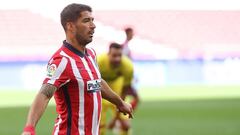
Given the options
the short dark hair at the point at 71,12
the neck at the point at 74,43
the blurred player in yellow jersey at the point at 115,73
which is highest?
the short dark hair at the point at 71,12

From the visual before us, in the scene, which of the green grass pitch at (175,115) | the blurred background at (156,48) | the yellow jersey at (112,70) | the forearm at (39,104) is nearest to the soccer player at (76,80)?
the forearm at (39,104)

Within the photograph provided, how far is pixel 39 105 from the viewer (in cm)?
459

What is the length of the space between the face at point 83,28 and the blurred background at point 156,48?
36.9 feet

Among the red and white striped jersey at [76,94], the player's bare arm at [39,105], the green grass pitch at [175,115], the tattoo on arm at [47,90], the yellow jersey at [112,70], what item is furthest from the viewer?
the green grass pitch at [175,115]

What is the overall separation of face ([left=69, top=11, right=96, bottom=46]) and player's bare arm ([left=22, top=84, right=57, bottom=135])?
49cm

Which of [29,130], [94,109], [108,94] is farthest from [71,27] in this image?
[29,130]

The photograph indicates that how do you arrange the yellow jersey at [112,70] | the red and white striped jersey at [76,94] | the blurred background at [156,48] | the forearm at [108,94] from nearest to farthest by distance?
the red and white striped jersey at [76,94] → the forearm at [108,94] → the yellow jersey at [112,70] → the blurred background at [156,48]

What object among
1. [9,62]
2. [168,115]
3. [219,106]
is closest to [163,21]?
[9,62]

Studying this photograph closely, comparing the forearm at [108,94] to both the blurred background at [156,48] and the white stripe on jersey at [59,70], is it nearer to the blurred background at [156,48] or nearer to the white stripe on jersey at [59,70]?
the white stripe on jersey at [59,70]

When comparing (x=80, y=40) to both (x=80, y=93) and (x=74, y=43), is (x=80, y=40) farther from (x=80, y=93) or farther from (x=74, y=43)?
(x=80, y=93)

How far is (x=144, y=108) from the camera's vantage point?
17.3 meters

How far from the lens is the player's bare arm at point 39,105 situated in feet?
14.6

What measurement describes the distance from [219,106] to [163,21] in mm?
15056

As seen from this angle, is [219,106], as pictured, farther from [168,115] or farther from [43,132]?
[43,132]
